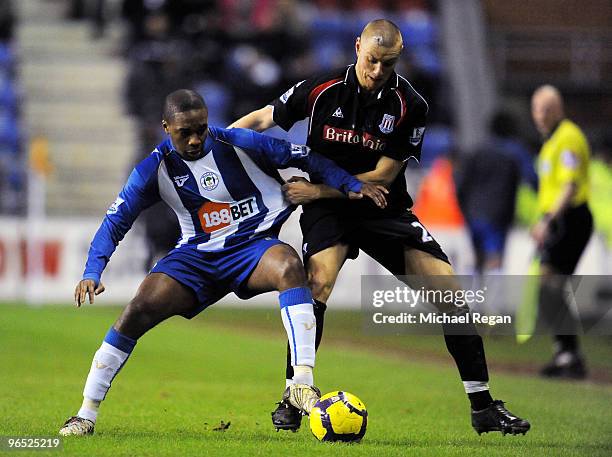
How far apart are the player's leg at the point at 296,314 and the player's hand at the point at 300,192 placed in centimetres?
42

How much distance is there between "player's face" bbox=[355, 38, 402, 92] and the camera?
686cm

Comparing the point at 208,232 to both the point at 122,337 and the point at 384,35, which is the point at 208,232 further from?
the point at 384,35

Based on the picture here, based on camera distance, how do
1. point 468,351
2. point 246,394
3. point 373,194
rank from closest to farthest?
1. point 373,194
2. point 468,351
3. point 246,394

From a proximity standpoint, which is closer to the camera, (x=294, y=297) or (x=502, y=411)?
(x=294, y=297)

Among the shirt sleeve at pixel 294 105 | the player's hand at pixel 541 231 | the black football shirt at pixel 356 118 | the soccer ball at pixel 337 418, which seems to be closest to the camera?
the soccer ball at pixel 337 418

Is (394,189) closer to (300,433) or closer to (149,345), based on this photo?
(300,433)

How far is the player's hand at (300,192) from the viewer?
7176mm

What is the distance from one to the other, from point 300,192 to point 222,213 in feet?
1.52

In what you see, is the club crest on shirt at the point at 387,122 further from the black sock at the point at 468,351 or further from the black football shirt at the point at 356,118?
the black sock at the point at 468,351

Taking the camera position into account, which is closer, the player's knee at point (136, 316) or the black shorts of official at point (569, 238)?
the player's knee at point (136, 316)

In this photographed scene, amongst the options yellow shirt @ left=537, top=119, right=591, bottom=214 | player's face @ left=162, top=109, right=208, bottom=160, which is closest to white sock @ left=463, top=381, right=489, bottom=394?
player's face @ left=162, top=109, right=208, bottom=160

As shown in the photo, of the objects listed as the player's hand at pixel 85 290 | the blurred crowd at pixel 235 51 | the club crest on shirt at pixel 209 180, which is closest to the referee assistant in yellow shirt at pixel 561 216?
the club crest on shirt at pixel 209 180

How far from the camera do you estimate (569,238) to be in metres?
11.2

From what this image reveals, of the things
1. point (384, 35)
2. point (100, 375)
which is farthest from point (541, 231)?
point (100, 375)
